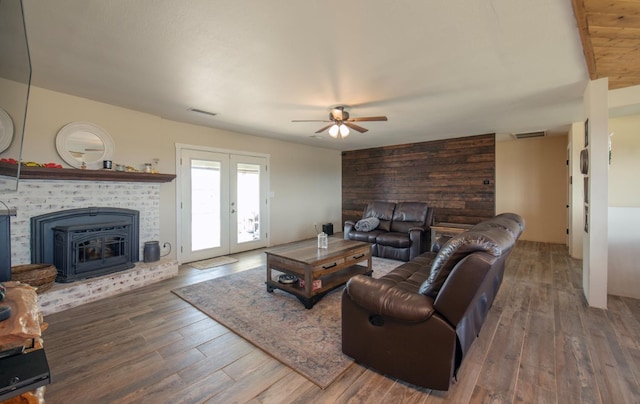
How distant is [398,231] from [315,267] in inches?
116

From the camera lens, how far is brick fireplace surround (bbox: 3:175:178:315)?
10.00ft

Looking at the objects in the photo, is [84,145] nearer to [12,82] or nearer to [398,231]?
[12,82]

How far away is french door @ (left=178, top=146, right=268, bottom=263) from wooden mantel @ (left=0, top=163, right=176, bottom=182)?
732 mm

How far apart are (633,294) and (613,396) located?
2.35 m

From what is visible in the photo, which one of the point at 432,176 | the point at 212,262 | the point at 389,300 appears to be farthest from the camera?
the point at 432,176

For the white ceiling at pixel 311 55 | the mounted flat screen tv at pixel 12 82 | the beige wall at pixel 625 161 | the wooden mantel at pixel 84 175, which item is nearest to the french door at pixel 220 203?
the wooden mantel at pixel 84 175

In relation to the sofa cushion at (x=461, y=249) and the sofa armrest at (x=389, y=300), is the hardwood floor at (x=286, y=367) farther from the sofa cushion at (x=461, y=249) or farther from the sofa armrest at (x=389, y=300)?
the sofa cushion at (x=461, y=249)

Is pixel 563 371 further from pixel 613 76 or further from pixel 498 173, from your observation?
pixel 498 173

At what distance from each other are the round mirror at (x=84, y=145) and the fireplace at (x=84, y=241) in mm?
645

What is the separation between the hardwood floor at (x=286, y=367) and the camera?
1760 millimetres

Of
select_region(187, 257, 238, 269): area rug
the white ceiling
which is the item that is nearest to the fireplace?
select_region(187, 257, 238, 269): area rug

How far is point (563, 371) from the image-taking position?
1.97m

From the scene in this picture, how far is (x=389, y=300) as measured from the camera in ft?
5.98

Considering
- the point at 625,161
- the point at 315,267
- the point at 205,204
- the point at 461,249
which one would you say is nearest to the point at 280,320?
the point at 315,267
